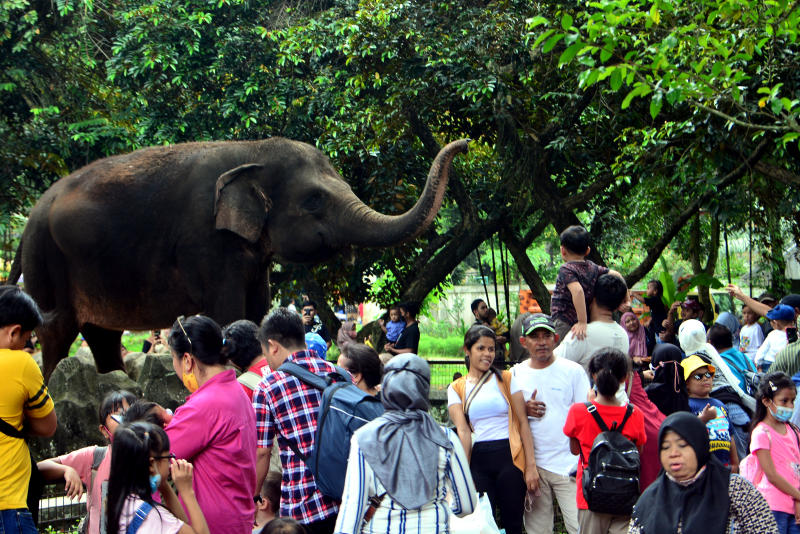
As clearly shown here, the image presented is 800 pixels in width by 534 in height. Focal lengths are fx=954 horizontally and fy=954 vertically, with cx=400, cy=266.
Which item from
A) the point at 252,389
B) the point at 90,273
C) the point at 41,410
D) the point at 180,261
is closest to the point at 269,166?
the point at 180,261

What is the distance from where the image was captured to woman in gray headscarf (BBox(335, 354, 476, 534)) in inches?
143

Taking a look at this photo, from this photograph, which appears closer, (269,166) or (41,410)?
(41,410)

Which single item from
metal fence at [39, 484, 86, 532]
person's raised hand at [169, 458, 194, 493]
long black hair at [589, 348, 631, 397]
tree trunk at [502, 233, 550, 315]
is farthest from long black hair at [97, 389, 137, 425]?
tree trunk at [502, 233, 550, 315]

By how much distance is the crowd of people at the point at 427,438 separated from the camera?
3.69 meters

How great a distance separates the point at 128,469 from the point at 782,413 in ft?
12.7

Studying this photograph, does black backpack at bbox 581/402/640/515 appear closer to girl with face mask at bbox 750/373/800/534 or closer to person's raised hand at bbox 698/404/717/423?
person's raised hand at bbox 698/404/717/423

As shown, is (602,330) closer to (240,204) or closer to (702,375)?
(702,375)

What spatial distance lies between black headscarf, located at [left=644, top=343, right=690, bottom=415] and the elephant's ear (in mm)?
3938

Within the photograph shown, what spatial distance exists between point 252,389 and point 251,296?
348 cm

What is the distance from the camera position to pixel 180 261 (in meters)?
8.73

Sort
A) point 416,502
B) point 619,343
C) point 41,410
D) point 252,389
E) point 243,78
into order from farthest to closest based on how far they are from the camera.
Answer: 1. point 243,78
2. point 619,343
3. point 252,389
4. point 41,410
5. point 416,502

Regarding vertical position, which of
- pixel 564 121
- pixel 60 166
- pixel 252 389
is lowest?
pixel 252 389

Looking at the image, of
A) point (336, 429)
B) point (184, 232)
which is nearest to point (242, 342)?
point (336, 429)

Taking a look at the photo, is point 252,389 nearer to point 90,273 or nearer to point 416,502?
point 416,502
